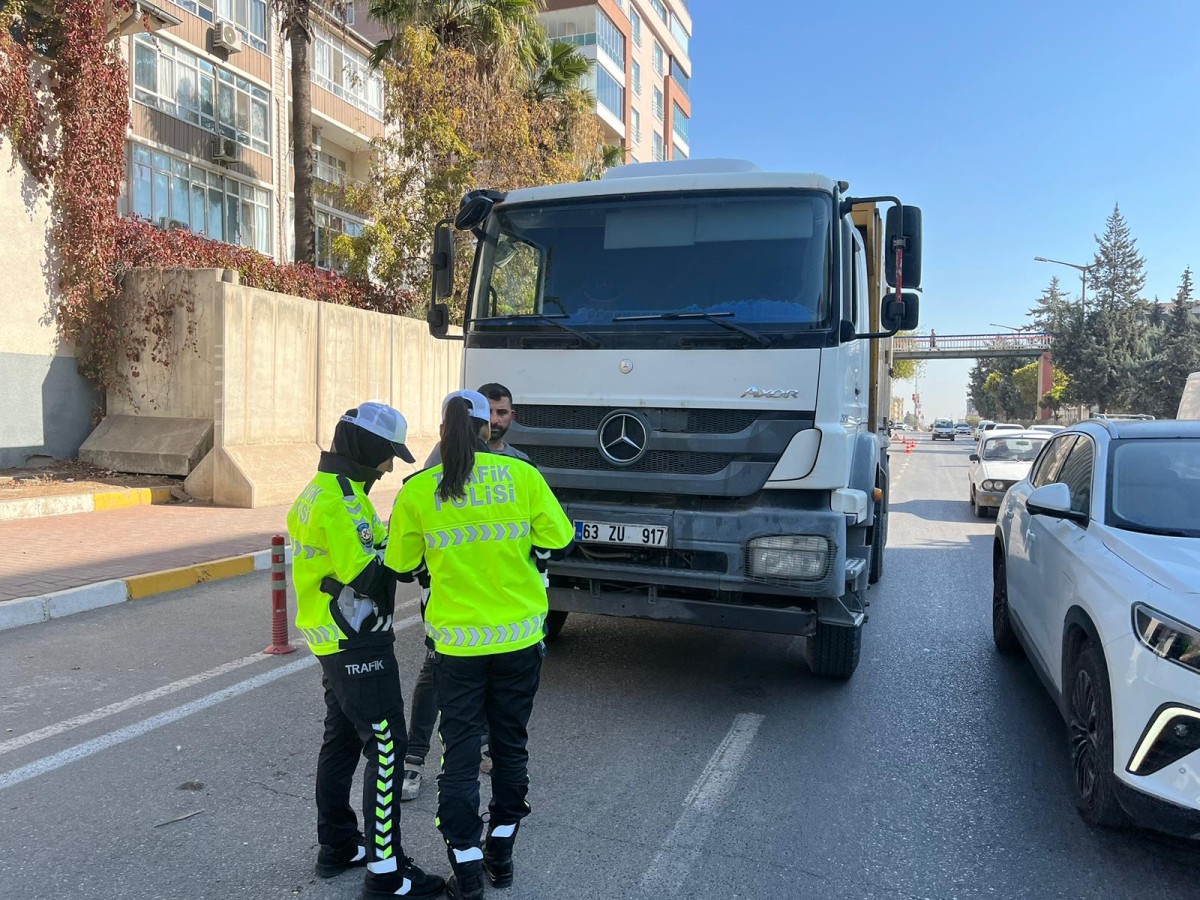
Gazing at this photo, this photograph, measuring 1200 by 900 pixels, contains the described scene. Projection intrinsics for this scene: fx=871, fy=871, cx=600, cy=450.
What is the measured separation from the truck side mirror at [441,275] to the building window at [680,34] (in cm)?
5086

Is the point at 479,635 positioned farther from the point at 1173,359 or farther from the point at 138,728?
the point at 1173,359

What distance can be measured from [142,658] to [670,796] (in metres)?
3.86

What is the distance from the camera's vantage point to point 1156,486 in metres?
4.09

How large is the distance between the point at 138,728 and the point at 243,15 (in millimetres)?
23501

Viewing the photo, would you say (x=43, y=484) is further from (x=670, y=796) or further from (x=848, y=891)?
(x=848, y=891)

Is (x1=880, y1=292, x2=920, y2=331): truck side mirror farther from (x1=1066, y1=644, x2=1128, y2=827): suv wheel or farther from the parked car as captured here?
the parked car

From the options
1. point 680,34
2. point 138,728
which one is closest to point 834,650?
point 138,728

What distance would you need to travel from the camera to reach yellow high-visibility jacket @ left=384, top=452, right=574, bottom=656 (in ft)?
9.24

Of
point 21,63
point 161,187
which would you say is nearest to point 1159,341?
point 161,187

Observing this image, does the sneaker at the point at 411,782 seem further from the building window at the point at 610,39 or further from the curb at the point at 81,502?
the building window at the point at 610,39

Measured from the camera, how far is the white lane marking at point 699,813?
10.1 ft

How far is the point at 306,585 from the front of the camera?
115 inches

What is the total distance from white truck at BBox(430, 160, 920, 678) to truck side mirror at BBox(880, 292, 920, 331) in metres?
0.02

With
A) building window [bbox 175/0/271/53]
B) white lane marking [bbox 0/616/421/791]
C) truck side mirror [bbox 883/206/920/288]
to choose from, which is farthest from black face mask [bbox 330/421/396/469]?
building window [bbox 175/0/271/53]
